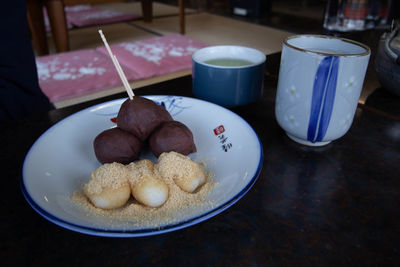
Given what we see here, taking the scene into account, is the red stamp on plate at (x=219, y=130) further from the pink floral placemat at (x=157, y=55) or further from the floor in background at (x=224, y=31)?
the floor in background at (x=224, y=31)

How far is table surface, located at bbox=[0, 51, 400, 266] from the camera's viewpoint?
1.16ft

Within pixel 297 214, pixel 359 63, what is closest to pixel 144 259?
pixel 297 214

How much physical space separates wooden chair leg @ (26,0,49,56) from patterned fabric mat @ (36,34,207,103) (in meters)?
0.42

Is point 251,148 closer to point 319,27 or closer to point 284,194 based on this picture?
point 284,194

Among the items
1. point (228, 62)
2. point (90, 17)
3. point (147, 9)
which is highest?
point (228, 62)

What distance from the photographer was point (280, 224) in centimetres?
40

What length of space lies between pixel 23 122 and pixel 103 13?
3377 mm

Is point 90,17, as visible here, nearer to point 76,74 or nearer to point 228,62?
point 76,74

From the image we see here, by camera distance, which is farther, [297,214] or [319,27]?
[319,27]

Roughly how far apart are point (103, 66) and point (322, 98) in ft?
5.40

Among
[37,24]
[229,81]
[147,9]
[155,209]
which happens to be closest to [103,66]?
[37,24]

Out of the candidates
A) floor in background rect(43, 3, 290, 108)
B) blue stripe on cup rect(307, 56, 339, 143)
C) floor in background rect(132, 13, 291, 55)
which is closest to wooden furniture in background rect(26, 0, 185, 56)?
floor in background rect(43, 3, 290, 108)

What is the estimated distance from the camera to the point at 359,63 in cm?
45

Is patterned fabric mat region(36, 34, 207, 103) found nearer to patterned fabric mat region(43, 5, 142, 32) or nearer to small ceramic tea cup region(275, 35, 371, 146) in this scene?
patterned fabric mat region(43, 5, 142, 32)
